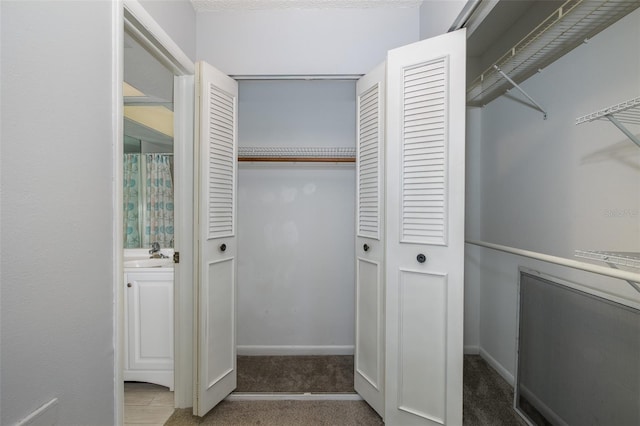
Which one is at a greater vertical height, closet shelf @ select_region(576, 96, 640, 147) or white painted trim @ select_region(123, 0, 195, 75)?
white painted trim @ select_region(123, 0, 195, 75)

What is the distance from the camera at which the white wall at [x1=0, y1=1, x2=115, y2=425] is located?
0.77 meters

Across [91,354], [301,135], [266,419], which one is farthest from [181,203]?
[266,419]

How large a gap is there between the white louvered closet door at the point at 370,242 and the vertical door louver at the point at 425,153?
0.18 metres

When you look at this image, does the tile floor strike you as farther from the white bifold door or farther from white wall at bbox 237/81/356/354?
white wall at bbox 237/81/356/354

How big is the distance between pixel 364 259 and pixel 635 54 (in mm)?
1619

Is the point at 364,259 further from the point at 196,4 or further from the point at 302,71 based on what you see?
the point at 196,4

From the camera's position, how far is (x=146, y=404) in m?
1.88

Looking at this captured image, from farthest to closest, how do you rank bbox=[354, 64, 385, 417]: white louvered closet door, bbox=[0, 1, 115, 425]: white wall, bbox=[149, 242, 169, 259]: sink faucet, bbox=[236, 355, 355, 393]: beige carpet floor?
bbox=[149, 242, 169, 259]: sink faucet
bbox=[236, 355, 355, 393]: beige carpet floor
bbox=[354, 64, 385, 417]: white louvered closet door
bbox=[0, 1, 115, 425]: white wall

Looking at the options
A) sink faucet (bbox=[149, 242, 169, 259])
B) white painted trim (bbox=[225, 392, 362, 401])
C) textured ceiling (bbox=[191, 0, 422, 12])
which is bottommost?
white painted trim (bbox=[225, 392, 362, 401])

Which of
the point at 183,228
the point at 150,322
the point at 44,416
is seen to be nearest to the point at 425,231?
the point at 183,228

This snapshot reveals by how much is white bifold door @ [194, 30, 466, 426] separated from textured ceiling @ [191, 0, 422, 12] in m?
0.54

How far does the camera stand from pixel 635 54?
1.18 m

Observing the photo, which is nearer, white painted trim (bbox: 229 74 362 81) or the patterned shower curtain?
white painted trim (bbox: 229 74 362 81)

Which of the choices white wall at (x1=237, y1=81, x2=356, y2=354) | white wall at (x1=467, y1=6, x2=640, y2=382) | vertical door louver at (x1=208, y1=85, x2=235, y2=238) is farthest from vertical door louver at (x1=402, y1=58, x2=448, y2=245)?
vertical door louver at (x1=208, y1=85, x2=235, y2=238)
